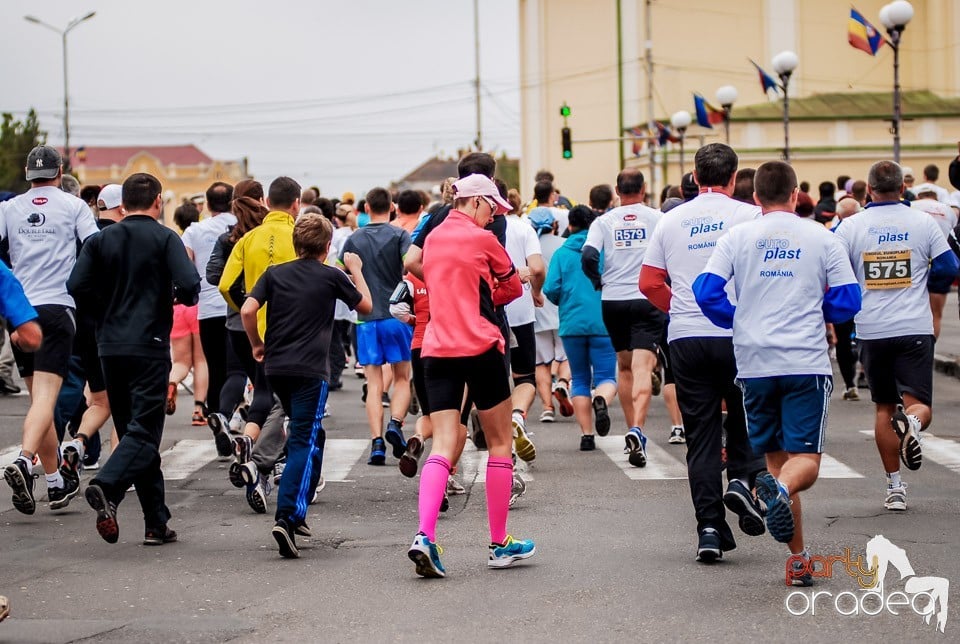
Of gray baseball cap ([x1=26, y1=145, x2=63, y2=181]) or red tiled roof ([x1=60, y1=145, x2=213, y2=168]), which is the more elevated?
red tiled roof ([x1=60, y1=145, x2=213, y2=168])

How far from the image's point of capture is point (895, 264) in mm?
9445

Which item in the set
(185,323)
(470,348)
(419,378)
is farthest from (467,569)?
(185,323)

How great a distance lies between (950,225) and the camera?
16.8 m

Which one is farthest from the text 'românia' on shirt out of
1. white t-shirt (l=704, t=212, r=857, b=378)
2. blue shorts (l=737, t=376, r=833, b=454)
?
blue shorts (l=737, t=376, r=833, b=454)

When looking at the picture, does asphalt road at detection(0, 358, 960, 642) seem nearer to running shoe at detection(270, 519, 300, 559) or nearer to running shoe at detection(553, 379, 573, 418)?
running shoe at detection(270, 519, 300, 559)

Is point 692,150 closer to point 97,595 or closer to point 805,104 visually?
point 805,104

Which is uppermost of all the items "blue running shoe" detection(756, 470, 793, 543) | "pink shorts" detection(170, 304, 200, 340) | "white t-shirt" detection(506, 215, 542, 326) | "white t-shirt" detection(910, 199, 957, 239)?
"white t-shirt" detection(910, 199, 957, 239)

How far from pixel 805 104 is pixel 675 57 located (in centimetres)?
1219

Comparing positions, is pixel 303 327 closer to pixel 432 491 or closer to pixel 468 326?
pixel 468 326

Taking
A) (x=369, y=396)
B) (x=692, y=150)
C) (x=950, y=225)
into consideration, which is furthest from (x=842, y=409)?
(x=692, y=150)

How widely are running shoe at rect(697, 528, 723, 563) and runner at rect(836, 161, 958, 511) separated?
2.19 m

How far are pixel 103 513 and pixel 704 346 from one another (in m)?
3.29

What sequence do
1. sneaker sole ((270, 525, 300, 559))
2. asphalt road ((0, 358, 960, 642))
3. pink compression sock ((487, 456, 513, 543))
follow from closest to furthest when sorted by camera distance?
1. asphalt road ((0, 358, 960, 642))
2. pink compression sock ((487, 456, 513, 543))
3. sneaker sole ((270, 525, 300, 559))

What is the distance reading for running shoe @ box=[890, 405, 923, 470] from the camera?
912cm
